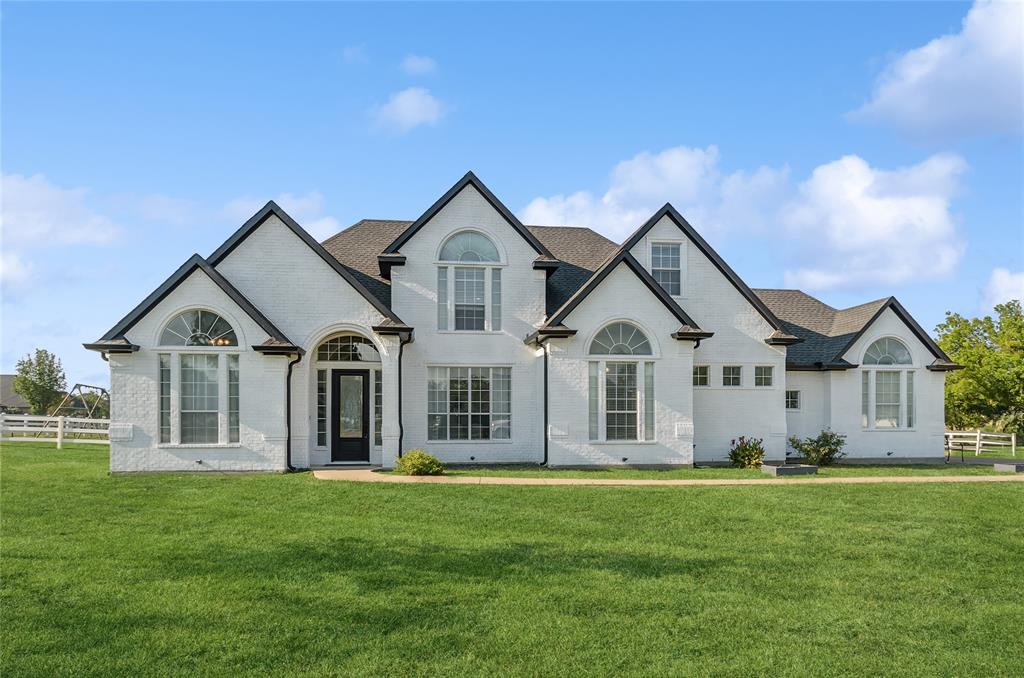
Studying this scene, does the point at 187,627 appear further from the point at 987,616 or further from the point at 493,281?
the point at 493,281

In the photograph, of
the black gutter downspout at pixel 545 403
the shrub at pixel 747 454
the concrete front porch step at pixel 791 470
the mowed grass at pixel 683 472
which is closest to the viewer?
the mowed grass at pixel 683 472

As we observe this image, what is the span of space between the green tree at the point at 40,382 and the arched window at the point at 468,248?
61.2 m

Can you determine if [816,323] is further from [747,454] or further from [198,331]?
[198,331]

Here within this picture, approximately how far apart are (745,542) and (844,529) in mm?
2156

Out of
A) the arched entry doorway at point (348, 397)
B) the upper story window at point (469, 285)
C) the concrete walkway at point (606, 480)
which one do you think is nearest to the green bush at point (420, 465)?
the concrete walkway at point (606, 480)

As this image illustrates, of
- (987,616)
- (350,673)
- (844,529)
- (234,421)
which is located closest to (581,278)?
(234,421)

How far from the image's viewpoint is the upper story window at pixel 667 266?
2305 cm

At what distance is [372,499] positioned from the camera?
1473 cm

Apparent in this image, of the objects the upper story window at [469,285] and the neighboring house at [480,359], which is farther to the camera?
the upper story window at [469,285]

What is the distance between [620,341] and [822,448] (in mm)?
7623

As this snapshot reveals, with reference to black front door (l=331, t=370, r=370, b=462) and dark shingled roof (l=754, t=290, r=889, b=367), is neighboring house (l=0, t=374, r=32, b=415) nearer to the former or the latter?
black front door (l=331, t=370, r=370, b=462)

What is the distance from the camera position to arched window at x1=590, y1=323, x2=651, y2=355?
68.3 feet

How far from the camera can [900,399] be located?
24.5m

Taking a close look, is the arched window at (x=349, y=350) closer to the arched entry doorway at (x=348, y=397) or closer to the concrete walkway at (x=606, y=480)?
the arched entry doorway at (x=348, y=397)
